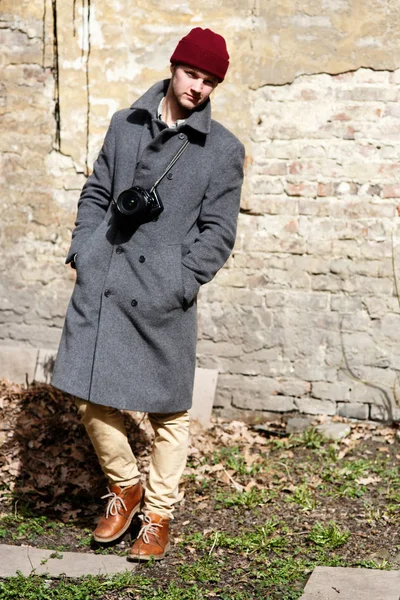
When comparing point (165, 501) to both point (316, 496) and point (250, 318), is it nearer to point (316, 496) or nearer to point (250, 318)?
point (316, 496)

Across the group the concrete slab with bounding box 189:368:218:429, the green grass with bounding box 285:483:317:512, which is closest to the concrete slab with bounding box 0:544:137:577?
the green grass with bounding box 285:483:317:512

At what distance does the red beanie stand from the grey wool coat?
199 millimetres

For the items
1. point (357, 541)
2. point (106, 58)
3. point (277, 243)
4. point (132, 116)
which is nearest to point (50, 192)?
point (106, 58)

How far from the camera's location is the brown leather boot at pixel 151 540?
3529 millimetres

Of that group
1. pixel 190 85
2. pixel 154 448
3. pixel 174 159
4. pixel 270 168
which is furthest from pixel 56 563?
pixel 270 168

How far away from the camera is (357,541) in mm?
3846

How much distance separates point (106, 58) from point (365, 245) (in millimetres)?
2136

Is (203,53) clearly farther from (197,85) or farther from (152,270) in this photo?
(152,270)

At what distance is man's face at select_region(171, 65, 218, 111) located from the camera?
347 cm

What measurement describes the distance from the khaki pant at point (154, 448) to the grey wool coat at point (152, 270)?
132 millimetres

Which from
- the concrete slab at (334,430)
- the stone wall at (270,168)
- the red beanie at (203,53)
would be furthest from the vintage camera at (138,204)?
the concrete slab at (334,430)

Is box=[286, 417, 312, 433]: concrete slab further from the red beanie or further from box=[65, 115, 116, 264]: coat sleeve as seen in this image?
the red beanie

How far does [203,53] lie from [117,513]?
2.08m

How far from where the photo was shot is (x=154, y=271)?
3.49 m
